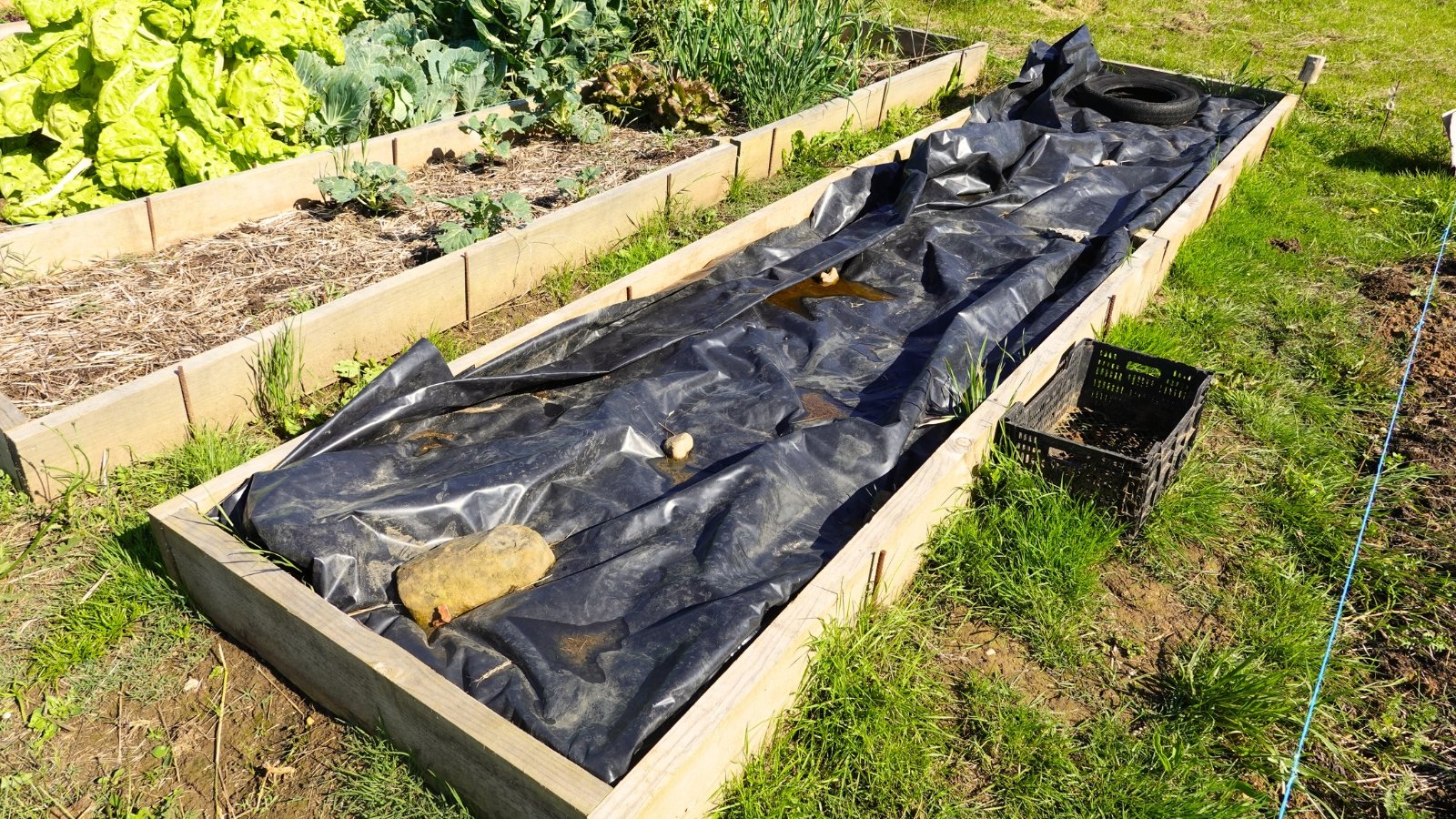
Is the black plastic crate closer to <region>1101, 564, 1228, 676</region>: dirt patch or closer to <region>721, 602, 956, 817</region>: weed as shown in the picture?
<region>1101, 564, 1228, 676</region>: dirt patch

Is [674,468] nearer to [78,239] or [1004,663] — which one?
[1004,663]

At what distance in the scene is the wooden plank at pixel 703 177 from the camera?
4.67 m

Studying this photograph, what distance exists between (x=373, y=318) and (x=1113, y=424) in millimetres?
2697

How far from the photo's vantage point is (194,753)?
2236mm

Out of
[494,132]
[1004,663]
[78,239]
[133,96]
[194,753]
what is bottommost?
[194,753]

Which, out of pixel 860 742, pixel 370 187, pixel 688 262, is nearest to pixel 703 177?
pixel 688 262

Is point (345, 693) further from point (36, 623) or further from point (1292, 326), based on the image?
point (1292, 326)

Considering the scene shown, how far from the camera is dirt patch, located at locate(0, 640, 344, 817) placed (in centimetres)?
212

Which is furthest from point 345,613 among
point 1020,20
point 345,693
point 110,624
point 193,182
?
point 1020,20

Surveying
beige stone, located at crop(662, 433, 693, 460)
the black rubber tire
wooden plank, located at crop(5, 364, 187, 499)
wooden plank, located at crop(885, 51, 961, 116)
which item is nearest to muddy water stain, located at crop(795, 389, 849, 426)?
beige stone, located at crop(662, 433, 693, 460)

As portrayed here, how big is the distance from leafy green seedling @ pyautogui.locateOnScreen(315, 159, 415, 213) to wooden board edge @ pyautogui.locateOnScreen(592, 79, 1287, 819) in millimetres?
2640

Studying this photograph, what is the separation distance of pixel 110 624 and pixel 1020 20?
364 inches

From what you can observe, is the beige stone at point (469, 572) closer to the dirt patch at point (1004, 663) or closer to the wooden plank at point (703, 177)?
the dirt patch at point (1004, 663)

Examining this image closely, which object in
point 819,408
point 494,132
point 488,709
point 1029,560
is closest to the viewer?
point 488,709
